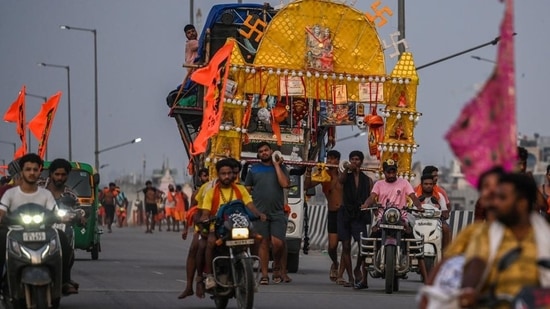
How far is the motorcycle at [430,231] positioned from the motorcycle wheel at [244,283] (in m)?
4.85

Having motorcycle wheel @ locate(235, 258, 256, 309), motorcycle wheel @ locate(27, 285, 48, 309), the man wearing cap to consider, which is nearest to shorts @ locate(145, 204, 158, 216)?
the man wearing cap

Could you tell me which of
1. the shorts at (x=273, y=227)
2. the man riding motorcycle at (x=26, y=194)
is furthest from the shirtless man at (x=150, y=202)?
the man riding motorcycle at (x=26, y=194)

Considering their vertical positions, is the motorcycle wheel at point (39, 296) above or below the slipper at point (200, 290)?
above

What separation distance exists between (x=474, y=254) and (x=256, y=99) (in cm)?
1711

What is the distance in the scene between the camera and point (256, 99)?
24.7 meters

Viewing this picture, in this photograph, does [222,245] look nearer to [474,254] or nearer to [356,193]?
[356,193]

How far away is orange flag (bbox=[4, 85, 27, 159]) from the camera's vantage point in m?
26.9

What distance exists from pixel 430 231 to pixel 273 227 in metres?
2.03

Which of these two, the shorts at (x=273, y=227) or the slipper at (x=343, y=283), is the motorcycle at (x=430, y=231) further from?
the shorts at (x=273, y=227)

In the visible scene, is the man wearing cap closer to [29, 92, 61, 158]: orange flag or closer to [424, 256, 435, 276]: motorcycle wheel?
[29, 92, 61, 158]: orange flag

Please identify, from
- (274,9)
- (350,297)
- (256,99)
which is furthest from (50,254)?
(274,9)

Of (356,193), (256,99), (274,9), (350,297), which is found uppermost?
(274,9)

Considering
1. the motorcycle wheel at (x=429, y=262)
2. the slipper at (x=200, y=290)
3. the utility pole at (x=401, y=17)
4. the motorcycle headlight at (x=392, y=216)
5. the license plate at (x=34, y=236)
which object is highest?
the utility pole at (x=401, y=17)

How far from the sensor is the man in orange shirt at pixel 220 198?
15044 millimetres
